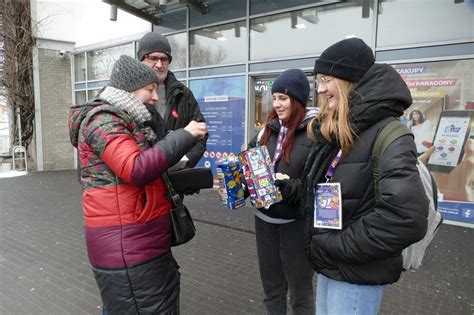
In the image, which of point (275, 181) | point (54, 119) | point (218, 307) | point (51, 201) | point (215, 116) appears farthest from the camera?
point (54, 119)

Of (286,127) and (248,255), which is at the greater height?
(286,127)

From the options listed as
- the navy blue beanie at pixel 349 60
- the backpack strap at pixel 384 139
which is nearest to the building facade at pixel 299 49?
the navy blue beanie at pixel 349 60

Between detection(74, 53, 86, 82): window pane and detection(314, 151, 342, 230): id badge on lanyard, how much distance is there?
12154 millimetres

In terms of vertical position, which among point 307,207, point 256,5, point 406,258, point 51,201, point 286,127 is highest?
point 256,5

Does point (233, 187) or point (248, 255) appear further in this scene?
point (248, 255)

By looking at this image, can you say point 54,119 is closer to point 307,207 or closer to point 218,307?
point 218,307

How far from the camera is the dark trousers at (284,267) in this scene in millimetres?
2252

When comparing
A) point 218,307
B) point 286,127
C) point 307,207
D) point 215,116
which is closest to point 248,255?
point 218,307

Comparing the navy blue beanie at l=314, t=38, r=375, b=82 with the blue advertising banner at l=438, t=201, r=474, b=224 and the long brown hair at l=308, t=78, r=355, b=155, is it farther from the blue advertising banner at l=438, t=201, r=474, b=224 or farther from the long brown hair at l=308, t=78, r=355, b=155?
the blue advertising banner at l=438, t=201, r=474, b=224

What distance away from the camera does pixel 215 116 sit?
27.2 ft

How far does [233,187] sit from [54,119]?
1189 centimetres

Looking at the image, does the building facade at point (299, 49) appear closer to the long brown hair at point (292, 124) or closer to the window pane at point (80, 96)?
the window pane at point (80, 96)

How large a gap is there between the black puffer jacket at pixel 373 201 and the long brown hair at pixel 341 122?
0.10 ft

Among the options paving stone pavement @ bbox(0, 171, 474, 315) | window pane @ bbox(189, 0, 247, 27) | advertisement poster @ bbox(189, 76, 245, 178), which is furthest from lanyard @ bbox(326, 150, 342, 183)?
window pane @ bbox(189, 0, 247, 27)
